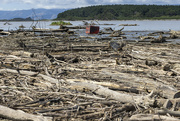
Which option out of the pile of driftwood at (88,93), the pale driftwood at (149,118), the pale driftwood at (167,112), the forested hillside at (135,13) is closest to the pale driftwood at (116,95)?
the pile of driftwood at (88,93)

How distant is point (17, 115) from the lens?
4289mm

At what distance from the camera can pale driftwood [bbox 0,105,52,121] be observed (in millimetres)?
4160

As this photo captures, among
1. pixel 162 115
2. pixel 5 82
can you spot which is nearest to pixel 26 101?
pixel 5 82

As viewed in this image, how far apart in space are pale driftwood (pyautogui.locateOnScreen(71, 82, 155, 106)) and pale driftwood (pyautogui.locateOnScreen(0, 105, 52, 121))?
147 centimetres

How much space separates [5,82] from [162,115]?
4.19 m

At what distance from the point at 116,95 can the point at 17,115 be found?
2.01 m

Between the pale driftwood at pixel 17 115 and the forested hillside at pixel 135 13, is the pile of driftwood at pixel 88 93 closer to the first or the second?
the pale driftwood at pixel 17 115

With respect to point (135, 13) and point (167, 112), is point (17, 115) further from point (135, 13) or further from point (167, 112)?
point (135, 13)

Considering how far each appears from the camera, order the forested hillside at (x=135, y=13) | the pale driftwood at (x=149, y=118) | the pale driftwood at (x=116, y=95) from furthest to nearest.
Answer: the forested hillside at (x=135, y=13)
the pale driftwood at (x=116, y=95)
the pale driftwood at (x=149, y=118)

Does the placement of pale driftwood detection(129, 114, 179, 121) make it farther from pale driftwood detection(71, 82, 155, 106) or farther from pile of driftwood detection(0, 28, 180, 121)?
pale driftwood detection(71, 82, 155, 106)

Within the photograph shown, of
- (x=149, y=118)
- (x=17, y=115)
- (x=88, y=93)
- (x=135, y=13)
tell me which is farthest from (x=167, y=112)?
(x=135, y=13)

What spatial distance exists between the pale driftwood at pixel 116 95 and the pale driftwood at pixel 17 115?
1467 millimetres

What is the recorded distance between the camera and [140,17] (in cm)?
15688

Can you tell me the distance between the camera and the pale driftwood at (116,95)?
15.1ft
